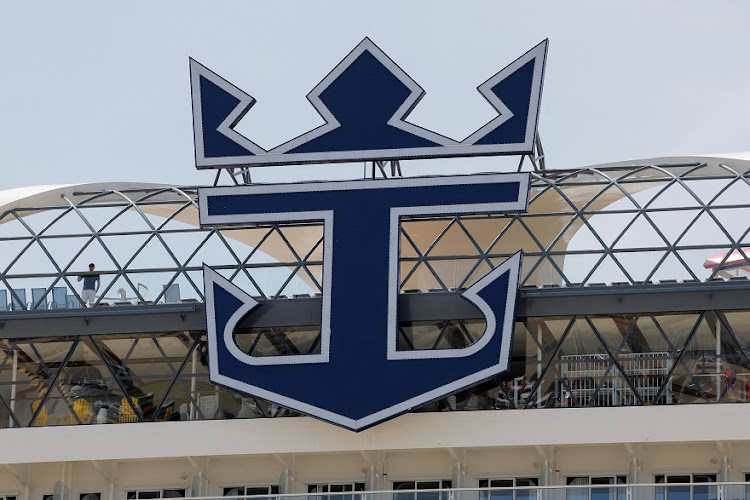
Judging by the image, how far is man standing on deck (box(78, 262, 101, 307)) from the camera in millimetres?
40344

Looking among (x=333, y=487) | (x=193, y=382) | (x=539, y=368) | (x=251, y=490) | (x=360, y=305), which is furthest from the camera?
(x=193, y=382)

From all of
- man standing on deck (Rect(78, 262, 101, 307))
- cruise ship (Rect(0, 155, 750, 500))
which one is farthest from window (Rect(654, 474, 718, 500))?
man standing on deck (Rect(78, 262, 101, 307))

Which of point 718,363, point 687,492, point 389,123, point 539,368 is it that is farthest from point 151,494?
point 718,363

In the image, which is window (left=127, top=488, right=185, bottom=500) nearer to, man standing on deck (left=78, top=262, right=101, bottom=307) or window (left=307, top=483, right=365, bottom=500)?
window (left=307, top=483, right=365, bottom=500)

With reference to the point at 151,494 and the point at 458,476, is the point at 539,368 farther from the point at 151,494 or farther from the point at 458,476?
→ the point at 151,494

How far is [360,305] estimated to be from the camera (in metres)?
36.2

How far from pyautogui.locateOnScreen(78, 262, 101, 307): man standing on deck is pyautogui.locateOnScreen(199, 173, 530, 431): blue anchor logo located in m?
4.65

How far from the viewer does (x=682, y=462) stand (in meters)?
36.7

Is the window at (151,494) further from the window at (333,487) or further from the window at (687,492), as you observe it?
the window at (687,492)

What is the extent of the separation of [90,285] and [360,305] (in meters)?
8.27

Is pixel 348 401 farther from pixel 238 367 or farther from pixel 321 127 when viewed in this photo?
pixel 321 127

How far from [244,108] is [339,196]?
3276 mm

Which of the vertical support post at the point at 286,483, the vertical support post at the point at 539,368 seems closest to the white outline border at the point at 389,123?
the vertical support post at the point at 539,368

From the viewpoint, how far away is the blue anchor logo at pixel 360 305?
1394 inches
